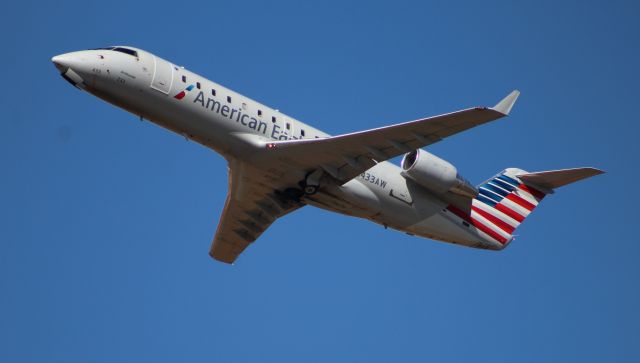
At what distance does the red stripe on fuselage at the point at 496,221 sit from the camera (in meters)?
25.1

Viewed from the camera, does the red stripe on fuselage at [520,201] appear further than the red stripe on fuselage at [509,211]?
Yes

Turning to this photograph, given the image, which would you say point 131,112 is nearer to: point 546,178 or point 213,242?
point 213,242

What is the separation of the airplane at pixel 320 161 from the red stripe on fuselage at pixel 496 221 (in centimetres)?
3

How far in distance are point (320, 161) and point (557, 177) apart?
6.59 meters

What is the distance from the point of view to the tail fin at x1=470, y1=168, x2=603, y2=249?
25016 mm

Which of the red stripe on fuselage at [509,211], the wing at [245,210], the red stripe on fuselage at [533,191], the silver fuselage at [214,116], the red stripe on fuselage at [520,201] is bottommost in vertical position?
the wing at [245,210]

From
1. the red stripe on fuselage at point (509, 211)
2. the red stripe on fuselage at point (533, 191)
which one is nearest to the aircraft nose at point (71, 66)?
the red stripe on fuselage at point (509, 211)

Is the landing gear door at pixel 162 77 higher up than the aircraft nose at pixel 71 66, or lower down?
higher up

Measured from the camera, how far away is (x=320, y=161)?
21969 mm

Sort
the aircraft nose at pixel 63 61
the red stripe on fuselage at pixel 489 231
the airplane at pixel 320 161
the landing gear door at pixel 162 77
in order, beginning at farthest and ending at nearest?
the red stripe on fuselage at pixel 489 231 → the landing gear door at pixel 162 77 → the airplane at pixel 320 161 → the aircraft nose at pixel 63 61

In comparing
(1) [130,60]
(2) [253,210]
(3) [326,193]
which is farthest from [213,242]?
(1) [130,60]

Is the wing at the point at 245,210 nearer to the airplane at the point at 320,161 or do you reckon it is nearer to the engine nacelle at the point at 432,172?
the airplane at the point at 320,161

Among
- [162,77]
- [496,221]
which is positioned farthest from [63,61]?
[496,221]

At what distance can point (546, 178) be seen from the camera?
2459cm
